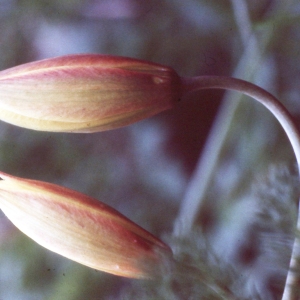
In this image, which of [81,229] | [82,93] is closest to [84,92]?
[82,93]

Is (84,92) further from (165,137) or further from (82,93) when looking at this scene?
(165,137)

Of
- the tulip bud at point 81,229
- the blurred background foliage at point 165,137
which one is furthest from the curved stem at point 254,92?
the tulip bud at point 81,229

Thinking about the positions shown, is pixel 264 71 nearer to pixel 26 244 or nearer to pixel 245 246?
pixel 245 246

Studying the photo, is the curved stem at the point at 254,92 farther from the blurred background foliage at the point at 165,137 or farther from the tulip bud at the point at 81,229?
the tulip bud at the point at 81,229

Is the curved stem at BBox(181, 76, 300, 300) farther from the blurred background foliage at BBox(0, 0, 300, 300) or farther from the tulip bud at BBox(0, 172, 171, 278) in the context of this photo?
the tulip bud at BBox(0, 172, 171, 278)

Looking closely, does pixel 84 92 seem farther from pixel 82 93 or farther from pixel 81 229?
pixel 81 229

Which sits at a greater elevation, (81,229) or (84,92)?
(84,92)

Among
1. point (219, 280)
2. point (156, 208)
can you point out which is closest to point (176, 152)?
point (156, 208)
